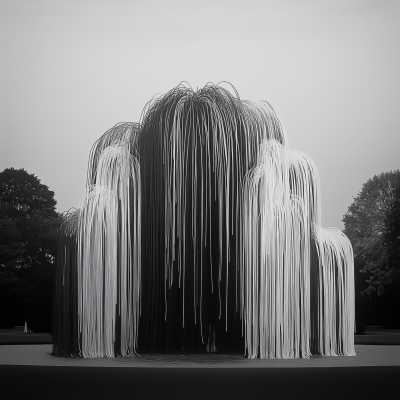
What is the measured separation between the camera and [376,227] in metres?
65.8

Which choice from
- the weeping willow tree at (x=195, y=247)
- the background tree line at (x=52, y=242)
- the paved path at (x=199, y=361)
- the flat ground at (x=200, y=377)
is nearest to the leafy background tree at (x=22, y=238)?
the background tree line at (x=52, y=242)

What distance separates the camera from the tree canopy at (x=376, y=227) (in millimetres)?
59688

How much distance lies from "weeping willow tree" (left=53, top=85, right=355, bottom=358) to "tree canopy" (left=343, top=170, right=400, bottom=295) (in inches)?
1404

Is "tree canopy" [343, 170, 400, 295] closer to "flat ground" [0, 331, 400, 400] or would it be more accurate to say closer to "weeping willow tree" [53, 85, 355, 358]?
"weeping willow tree" [53, 85, 355, 358]

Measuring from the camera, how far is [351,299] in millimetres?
25375

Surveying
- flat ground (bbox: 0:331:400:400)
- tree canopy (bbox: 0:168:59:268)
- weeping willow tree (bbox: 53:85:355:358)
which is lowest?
flat ground (bbox: 0:331:400:400)

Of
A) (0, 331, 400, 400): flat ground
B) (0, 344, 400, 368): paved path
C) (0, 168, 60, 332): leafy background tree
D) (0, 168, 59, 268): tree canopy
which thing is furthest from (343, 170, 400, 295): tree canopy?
(0, 331, 400, 400): flat ground

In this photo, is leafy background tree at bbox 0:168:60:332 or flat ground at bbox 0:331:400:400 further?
leafy background tree at bbox 0:168:60:332

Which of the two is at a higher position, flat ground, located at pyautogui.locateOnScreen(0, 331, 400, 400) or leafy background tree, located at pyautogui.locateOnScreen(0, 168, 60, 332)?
leafy background tree, located at pyautogui.locateOnScreen(0, 168, 60, 332)

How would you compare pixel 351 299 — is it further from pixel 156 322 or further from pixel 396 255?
pixel 396 255

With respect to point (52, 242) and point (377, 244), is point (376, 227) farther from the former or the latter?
point (52, 242)

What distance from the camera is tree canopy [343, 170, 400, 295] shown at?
5969 centimetres

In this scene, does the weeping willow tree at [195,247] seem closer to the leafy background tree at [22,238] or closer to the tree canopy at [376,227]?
the tree canopy at [376,227]

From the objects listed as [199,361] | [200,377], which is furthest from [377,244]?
[200,377]
